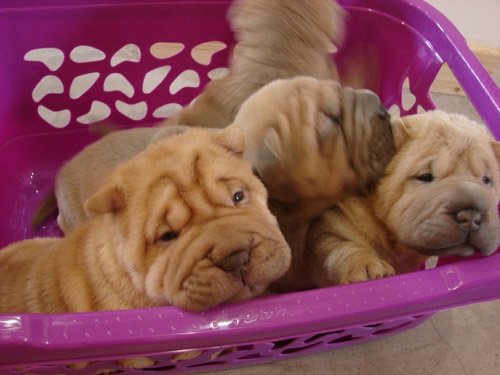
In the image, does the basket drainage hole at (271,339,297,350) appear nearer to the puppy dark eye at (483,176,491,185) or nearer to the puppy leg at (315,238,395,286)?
the puppy leg at (315,238,395,286)

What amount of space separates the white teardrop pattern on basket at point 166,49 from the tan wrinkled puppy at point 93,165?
34 centimetres

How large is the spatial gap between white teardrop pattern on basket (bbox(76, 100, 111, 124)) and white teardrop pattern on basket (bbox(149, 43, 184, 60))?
0.76 feet

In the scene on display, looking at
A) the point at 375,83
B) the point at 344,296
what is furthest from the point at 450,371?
the point at 375,83

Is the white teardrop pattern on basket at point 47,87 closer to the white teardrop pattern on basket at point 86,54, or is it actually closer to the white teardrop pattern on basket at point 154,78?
the white teardrop pattern on basket at point 86,54

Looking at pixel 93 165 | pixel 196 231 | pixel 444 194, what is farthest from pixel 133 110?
pixel 444 194

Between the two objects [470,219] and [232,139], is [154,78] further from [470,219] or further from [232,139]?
[470,219]

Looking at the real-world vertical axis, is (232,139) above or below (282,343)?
above

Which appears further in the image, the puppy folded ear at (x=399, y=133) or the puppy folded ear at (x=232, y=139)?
the puppy folded ear at (x=399, y=133)

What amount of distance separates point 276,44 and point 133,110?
585 millimetres

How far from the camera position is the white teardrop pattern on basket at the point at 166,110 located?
160 centimetres

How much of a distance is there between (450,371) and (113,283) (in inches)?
34.2

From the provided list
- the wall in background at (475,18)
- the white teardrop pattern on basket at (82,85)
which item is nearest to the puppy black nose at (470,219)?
the white teardrop pattern on basket at (82,85)

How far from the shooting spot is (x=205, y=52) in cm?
154

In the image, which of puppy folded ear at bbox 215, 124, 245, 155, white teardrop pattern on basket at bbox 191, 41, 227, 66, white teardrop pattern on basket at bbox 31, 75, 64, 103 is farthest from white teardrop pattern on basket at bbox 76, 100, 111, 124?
puppy folded ear at bbox 215, 124, 245, 155
